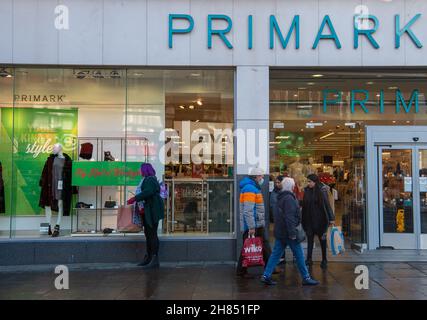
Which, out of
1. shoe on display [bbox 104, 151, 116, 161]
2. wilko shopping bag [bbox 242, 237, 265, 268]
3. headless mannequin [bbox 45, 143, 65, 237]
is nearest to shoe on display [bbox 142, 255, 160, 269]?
wilko shopping bag [bbox 242, 237, 265, 268]

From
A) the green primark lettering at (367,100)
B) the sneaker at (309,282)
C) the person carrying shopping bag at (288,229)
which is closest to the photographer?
the person carrying shopping bag at (288,229)

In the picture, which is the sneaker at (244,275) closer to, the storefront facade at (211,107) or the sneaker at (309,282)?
the sneaker at (309,282)

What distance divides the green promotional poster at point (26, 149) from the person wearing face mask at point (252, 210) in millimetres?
4329

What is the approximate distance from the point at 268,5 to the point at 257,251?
16.0ft

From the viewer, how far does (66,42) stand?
995 cm

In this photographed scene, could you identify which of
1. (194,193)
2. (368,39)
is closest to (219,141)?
(194,193)

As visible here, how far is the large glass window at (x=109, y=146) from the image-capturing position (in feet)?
34.4

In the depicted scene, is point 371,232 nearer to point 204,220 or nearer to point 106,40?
point 204,220

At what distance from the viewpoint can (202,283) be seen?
8.16 meters

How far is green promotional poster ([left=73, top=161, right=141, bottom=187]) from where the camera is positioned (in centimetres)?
1048

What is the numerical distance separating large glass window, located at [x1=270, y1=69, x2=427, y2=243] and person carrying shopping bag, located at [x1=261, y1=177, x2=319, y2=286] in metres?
3.15

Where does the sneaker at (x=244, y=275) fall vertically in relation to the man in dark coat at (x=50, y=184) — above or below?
below

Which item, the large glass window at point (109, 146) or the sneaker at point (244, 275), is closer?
the sneaker at point (244, 275)

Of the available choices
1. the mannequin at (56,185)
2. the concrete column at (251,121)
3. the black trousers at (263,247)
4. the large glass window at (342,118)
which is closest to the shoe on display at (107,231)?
the mannequin at (56,185)
